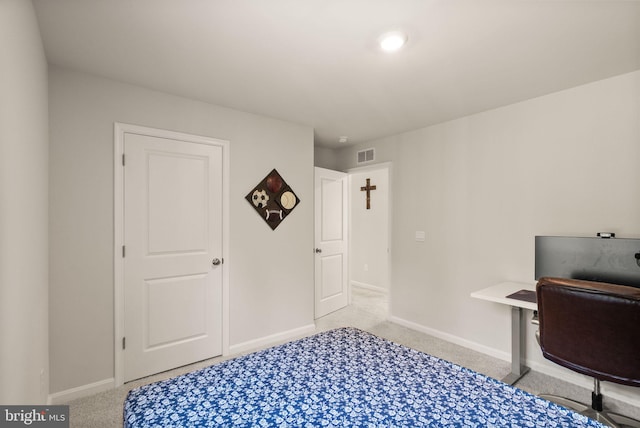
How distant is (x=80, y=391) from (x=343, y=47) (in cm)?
313

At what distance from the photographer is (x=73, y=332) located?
2.31 meters

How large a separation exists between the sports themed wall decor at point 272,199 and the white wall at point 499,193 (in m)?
1.48

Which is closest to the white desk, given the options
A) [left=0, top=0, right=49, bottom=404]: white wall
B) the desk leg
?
the desk leg

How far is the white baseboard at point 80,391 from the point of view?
7.41 ft

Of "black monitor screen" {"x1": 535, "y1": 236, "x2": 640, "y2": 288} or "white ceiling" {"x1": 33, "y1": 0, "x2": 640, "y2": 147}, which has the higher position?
"white ceiling" {"x1": 33, "y1": 0, "x2": 640, "y2": 147}

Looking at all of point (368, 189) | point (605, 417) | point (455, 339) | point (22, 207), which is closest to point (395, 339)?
point (455, 339)

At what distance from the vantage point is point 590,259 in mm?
2318

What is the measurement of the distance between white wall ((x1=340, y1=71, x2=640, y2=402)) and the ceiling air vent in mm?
106

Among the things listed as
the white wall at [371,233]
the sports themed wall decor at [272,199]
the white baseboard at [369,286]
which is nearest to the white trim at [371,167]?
the white wall at [371,233]

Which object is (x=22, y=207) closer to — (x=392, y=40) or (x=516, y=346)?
(x=392, y=40)

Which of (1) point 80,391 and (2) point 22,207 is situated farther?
(1) point 80,391

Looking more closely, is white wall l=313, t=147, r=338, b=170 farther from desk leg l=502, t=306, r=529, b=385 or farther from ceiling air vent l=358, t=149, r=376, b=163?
desk leg l=502, t=306, r=529, b=385

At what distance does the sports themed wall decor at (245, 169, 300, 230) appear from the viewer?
3291mm

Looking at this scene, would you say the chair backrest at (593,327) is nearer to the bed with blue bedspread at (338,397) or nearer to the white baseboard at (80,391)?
the bed with blue bedspread at (338,397)
